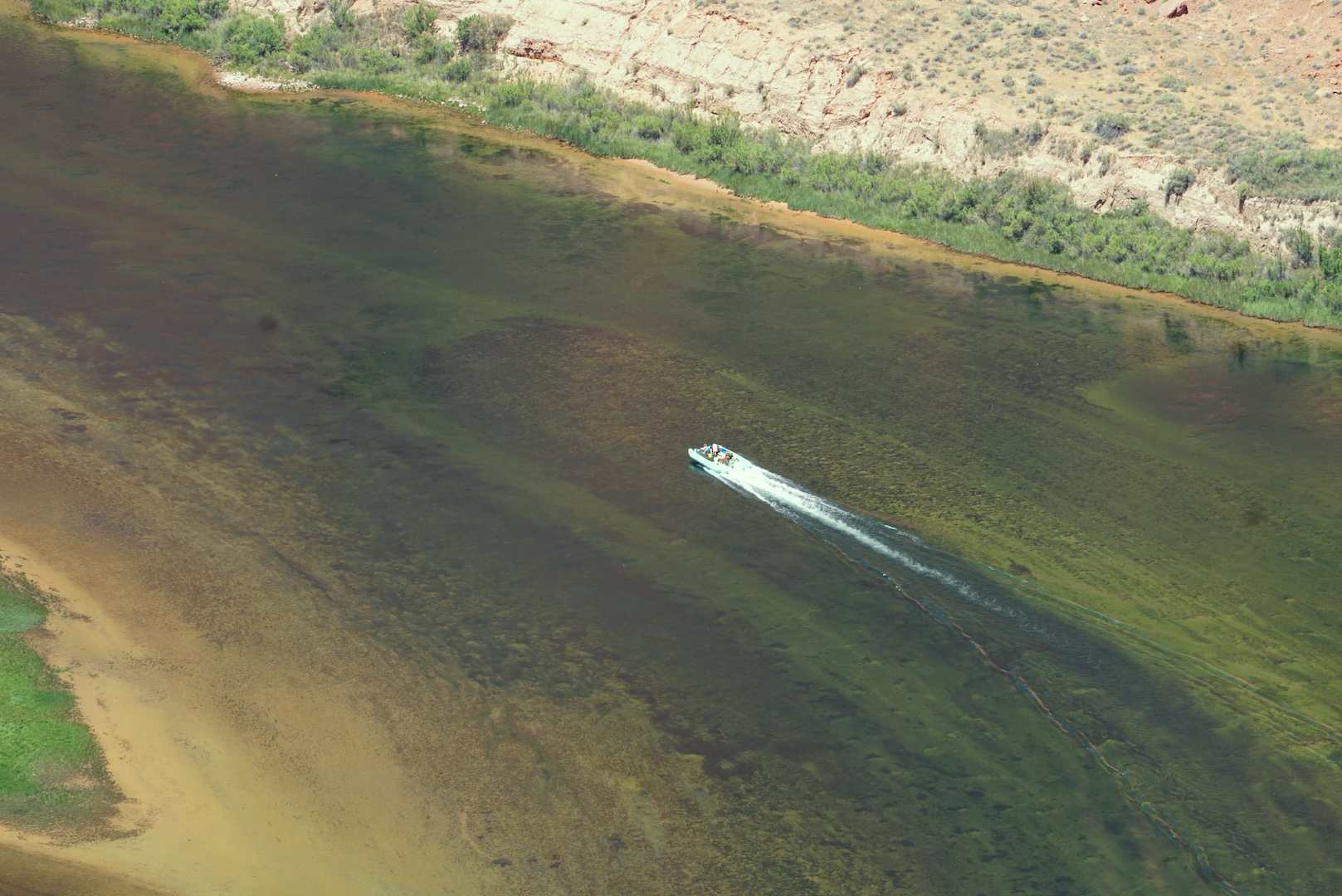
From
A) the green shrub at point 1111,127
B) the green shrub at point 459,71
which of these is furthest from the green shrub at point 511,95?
the green shrub at point 1111,127

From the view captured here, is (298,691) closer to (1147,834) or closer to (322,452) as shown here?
(322,452)

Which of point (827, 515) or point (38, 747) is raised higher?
point (827, 515)

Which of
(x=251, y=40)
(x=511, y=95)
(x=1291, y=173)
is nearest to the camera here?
(x=1291, y=173)

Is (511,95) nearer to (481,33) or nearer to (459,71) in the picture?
(459,71)

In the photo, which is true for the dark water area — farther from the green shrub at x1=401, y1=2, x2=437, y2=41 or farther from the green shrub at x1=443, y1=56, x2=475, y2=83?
the green shrub at x1=401, y1=2, x2=437, y2=41

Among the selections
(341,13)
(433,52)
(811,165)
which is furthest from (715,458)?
(341,13)

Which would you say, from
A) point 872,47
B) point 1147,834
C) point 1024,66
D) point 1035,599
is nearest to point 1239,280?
point 1024,66

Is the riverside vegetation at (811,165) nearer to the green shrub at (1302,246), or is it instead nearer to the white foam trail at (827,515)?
the green shrub at (1302,246)
